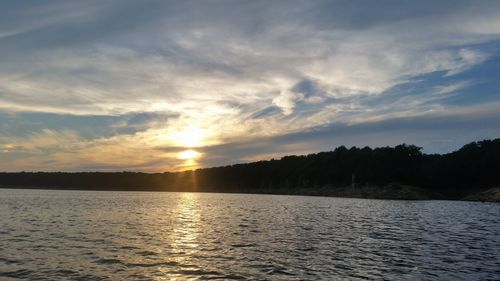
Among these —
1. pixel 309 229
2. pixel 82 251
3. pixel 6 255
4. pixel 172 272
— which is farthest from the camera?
pixel 309 229

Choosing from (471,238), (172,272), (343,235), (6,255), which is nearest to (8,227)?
(6,255)

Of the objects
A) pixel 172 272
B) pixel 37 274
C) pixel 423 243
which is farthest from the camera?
pixel 423 243

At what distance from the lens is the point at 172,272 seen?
30938 mm

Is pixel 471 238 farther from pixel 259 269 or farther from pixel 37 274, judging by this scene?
pixel 37 274

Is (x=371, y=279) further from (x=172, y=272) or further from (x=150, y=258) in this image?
(x=150, y=258)

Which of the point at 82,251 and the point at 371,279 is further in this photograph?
the point at 82,251

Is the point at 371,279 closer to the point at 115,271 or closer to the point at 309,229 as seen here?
the point at 115,271

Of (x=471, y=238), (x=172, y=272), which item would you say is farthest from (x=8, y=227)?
(x=471, y=238)

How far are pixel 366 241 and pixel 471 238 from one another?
1452cm

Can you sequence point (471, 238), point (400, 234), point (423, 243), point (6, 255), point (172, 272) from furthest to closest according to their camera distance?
point (400, 234) → point (471, 238) → point (423, 243) → point (6, 255) → point (172, 272)

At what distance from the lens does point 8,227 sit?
5506 centimetres

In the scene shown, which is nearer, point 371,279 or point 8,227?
point 371,279

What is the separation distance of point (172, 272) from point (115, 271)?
3.96 metres

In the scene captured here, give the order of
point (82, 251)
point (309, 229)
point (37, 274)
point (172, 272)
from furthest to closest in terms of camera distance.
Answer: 1. point (309, 229)
2. point (82, 251)
3. point (172, 272)
4. point (37, 274)
